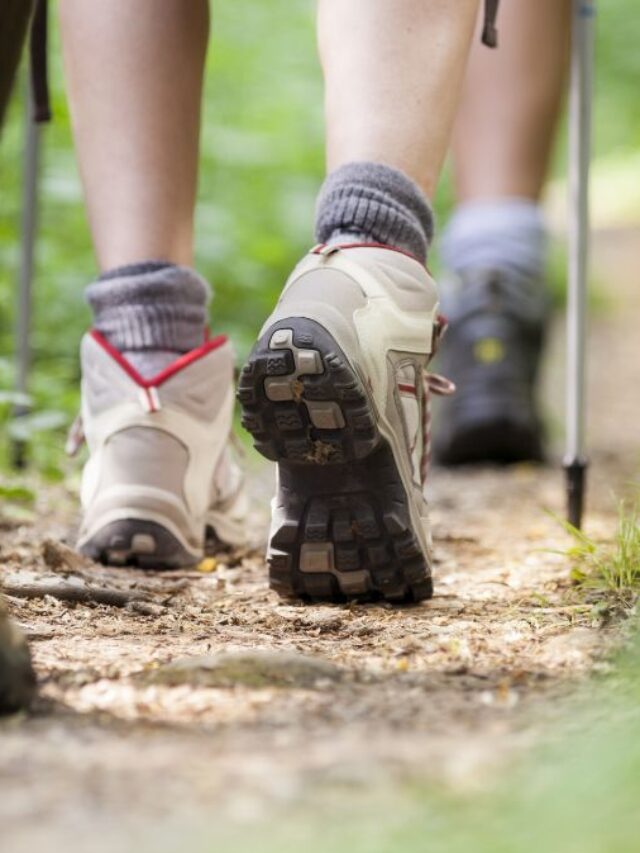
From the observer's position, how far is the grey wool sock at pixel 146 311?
5.73 ft

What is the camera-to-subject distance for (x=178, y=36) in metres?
1.78

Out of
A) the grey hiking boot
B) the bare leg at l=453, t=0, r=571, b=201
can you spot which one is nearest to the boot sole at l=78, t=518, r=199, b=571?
the grey hiking boot

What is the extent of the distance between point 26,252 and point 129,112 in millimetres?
1014

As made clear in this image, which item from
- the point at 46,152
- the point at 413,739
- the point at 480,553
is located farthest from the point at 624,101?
the point at 413,739

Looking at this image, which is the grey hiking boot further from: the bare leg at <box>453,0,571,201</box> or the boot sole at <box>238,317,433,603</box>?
the boot sole at <box>238,317,433,603</box>

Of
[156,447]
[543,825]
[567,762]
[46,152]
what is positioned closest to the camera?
[543,825]

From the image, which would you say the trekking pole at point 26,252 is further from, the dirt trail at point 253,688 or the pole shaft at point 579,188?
the pole shaft at point 579,188

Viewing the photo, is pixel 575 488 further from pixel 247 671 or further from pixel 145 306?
pixel 247 671

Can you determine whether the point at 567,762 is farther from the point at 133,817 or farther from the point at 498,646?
the point at 498,646

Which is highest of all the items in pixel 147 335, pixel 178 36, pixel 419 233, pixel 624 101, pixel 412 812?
pixel 624 101

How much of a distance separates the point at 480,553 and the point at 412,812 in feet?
3.87

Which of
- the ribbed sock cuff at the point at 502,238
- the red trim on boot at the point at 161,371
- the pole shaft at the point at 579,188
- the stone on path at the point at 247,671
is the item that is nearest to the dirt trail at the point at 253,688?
the stone on path at the point at 247,671

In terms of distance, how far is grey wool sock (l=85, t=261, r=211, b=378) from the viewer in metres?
1.75

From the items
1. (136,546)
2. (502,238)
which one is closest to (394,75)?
(136,546)
